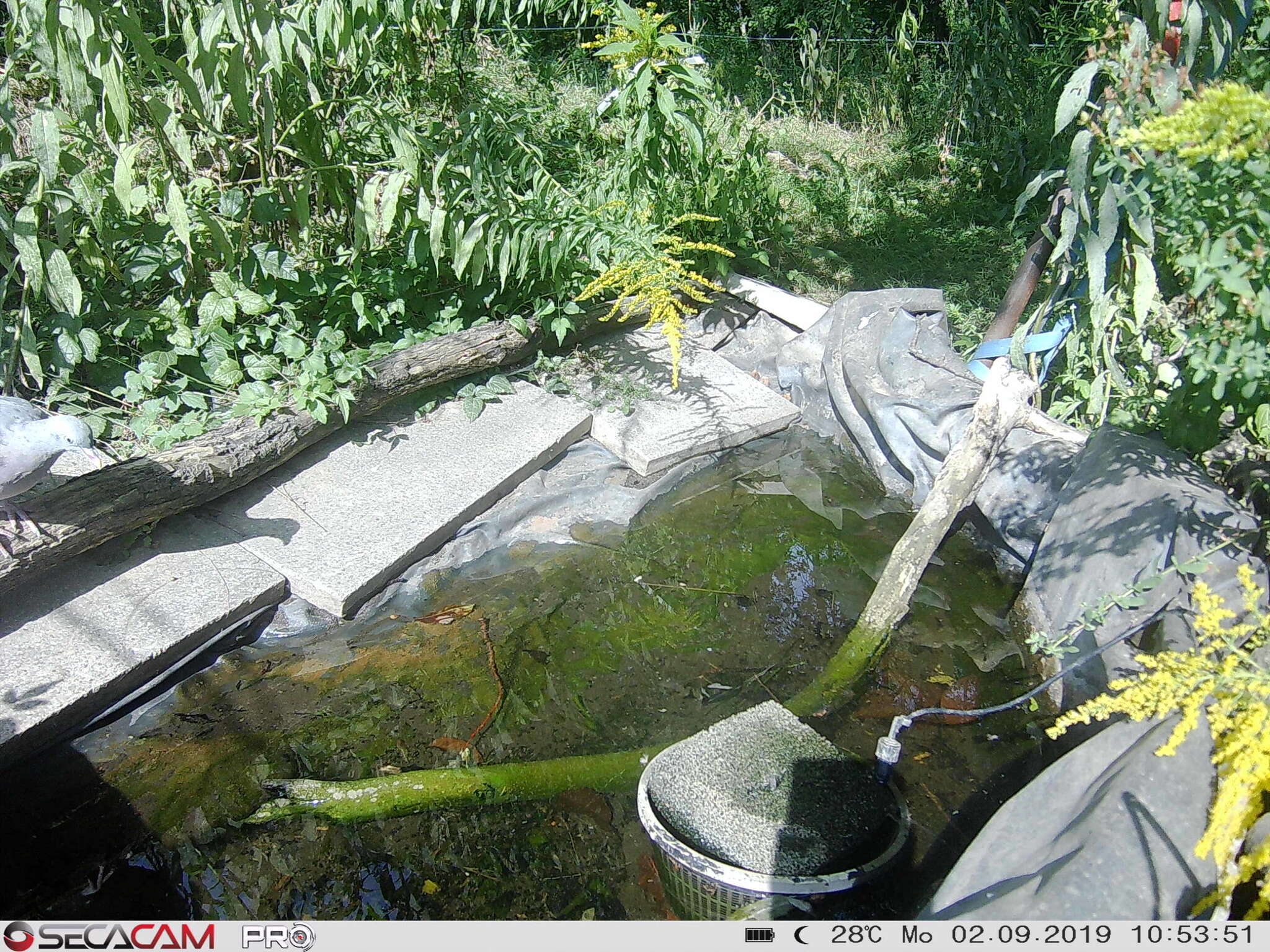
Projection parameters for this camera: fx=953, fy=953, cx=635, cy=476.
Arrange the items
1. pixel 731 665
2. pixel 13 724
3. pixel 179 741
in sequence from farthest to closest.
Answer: pixel 731 665, pixel 179 741, pixel 13 724

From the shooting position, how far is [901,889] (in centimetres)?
227

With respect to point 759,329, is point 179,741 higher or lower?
lower

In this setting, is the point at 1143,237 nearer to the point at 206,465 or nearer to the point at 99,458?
the point at 206,465

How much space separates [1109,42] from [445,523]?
2.68 metres

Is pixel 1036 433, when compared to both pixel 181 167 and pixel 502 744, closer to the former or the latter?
pixel 502 744

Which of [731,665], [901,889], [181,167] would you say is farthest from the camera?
[181,167]

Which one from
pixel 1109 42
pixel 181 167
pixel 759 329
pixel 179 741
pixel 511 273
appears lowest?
pixel 179 741

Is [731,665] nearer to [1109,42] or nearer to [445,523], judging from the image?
[445,523]

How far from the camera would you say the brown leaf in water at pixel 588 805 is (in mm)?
2484

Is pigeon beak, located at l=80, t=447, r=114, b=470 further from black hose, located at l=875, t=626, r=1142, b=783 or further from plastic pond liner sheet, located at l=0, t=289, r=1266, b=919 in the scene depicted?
black hose, located at l=875, t=626, r=1142, b=783

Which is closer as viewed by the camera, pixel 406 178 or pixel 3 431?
pixel 3 431

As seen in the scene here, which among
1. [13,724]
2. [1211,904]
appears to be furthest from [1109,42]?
[13,724]
